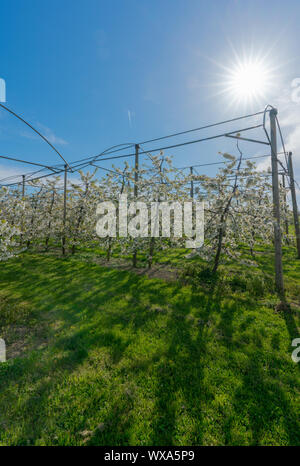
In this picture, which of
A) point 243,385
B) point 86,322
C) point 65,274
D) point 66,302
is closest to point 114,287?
point 66,302

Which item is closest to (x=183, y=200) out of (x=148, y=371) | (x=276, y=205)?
(x=276, y=205)

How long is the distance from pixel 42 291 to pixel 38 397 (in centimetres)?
525

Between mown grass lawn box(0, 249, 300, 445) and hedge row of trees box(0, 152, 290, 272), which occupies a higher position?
hedge row of trees box(0, 152, 290, 272)

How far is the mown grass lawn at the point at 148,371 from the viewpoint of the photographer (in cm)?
256

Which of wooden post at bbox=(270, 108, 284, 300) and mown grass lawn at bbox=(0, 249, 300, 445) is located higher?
wooden post at bbox=(270, 108, 284, 300)

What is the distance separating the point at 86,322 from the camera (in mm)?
5242

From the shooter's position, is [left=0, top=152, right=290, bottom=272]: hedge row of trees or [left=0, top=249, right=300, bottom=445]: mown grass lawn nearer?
[left=0, top=249, right=300, bottom=445]: mown grass lawn

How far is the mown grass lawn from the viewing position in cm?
256

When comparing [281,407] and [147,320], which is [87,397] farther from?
[281,407]

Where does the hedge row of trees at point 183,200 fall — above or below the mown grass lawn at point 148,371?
above

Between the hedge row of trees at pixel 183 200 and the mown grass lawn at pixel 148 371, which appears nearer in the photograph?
the mown grass lawn at pixel 148 371

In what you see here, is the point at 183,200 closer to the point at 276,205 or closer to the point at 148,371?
the point at 276,205

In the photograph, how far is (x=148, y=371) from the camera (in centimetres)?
356

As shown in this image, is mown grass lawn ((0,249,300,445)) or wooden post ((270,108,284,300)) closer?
mown grass lawn ((0,249,300,445))
